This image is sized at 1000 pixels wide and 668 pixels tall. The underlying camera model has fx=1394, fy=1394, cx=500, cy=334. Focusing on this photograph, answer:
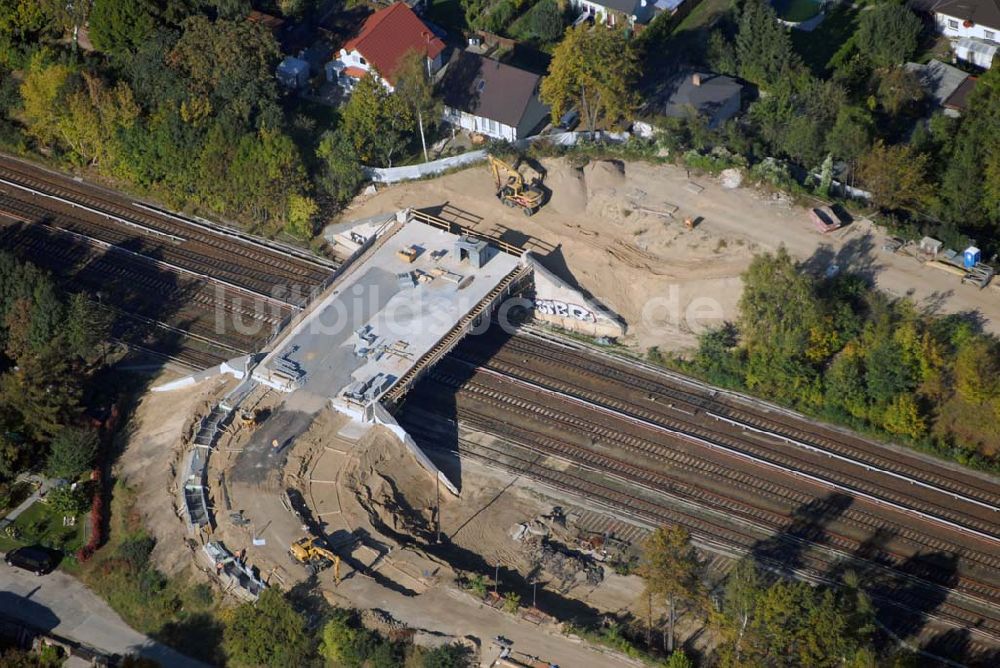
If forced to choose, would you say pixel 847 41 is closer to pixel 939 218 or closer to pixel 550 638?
pixel 939 218

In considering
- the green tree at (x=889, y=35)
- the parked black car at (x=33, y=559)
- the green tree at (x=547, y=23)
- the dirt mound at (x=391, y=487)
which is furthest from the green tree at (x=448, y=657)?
the green tree at (x=889, y=35)

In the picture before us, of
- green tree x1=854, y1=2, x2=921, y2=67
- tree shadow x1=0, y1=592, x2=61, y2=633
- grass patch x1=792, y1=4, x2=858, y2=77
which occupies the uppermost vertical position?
green tree x1=854, y1=2, x2=921, y2=67

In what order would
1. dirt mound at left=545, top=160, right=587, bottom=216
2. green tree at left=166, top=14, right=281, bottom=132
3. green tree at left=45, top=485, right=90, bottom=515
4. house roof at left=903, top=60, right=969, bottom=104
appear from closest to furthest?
green tree at left=45, top=485, right=90, bottom=515, dirt mound at left=545, top=160, right=587, bottom=216, green tree at left=166, top=14, right=281, bottom=132, house roof at left=903, top=60, right=969, bottom=104

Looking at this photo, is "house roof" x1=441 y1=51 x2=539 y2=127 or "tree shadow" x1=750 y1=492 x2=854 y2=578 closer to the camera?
"tree shadow" x1=750 y1=492 x2=854 y2=578

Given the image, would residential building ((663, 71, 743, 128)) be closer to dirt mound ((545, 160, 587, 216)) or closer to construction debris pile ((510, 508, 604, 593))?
dirt mound ((545, 160, 587, 216))

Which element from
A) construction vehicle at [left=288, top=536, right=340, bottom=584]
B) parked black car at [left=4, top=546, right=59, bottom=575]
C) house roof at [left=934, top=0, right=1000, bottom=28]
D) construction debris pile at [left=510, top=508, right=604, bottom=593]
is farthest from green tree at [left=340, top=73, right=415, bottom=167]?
house roof at [left=934, top=0, right=1000, bottom=28]

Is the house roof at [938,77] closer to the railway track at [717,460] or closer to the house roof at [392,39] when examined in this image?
the railway track at [717,460]

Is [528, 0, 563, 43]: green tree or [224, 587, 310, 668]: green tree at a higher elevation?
[528, 0, 563, 43]: green tree
